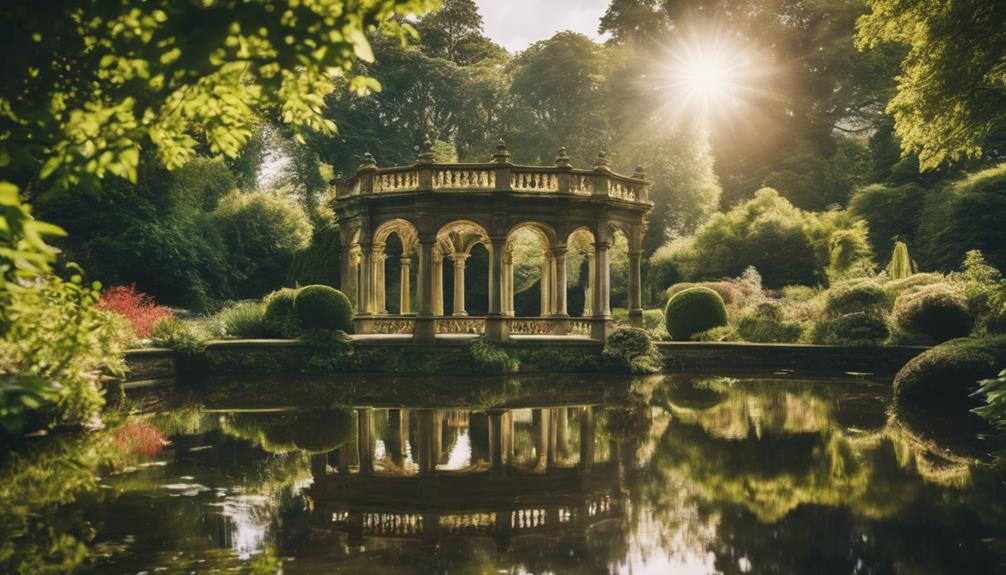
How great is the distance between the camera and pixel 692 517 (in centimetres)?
649

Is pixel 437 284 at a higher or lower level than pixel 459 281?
lower

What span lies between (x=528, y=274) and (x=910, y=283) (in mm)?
15605

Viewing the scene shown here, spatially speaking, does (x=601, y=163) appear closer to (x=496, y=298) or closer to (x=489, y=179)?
(x=489, y=179)

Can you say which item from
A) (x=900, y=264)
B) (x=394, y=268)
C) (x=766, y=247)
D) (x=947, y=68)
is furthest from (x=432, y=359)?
(x=766, y=247)

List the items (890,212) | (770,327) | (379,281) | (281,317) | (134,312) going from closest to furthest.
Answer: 1. (134,312)
2. (281,317)
3. (379,281)
4. (770,327)
5. (890,212)

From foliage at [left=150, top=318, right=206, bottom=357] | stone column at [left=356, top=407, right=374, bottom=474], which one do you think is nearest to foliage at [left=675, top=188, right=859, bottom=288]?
foliage at [left=150, top=318, right=206, bottom=357]

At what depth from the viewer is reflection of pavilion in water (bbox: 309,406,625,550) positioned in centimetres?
625

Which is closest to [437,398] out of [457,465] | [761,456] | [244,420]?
[244,420]

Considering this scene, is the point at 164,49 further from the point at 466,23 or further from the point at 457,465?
the point at 466,23

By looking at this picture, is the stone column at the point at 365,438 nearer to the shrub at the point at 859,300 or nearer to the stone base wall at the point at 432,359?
the stone base wall at the point at 432,359

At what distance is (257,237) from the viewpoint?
35.3 metres

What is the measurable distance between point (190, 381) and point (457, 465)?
477 inches

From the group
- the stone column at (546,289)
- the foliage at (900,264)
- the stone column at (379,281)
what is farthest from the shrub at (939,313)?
the stone column at (379,281)

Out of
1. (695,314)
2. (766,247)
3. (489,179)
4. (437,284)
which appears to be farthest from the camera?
(766,247)
